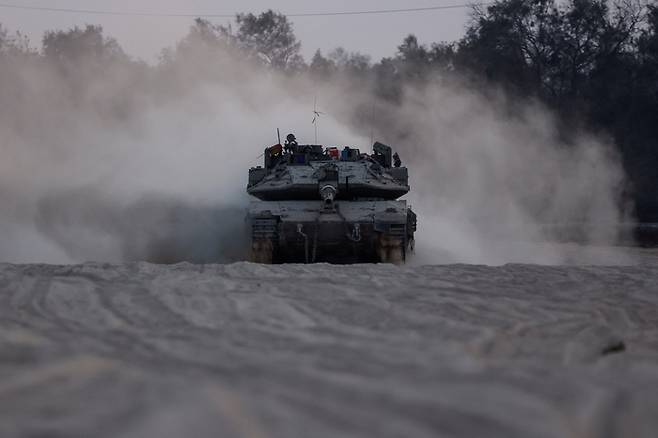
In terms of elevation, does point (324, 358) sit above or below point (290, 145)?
below

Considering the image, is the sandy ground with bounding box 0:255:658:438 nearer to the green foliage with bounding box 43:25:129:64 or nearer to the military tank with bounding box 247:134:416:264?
the military tank with bounding box 247:134:416:264

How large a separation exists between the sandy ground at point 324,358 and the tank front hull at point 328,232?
4.50 m

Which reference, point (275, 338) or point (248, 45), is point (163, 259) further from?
point (248, 45)

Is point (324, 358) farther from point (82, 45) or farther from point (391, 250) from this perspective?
point (82, 45)

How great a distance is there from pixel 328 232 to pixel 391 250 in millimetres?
955

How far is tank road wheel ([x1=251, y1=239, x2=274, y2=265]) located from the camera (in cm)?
1161

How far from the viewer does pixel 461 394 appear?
3.24 meters

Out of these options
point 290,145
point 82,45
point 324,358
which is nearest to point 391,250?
point 290,145

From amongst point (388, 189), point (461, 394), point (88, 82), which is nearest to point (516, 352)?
point (461, 394)

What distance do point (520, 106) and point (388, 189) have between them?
24.7 m

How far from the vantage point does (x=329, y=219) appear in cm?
1166

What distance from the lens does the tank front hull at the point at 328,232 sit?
11.6m

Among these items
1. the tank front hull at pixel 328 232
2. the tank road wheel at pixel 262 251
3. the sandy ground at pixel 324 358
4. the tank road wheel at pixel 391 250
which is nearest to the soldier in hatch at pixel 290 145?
the tank front hull at pixel 328 232

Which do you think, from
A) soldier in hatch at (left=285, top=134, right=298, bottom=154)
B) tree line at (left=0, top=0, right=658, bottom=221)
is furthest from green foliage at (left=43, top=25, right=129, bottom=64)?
soldier in hatch at (left=285, top=134, right=298, bottom=154)
